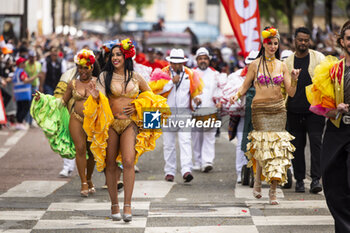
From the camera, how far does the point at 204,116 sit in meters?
12.5

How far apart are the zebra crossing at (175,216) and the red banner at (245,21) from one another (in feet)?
11.1

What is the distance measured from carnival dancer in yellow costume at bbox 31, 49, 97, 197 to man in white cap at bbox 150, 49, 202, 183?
4.74 ft

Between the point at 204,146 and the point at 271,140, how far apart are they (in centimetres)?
333

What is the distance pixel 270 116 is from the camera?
30.8 ft

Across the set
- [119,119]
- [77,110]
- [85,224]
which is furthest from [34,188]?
[119,119]

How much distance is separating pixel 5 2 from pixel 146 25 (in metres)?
50.4

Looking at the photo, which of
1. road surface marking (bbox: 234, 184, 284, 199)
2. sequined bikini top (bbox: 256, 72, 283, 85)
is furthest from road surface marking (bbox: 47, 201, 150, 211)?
sequined bikini top (bbox: 256, 72, 283, 85)

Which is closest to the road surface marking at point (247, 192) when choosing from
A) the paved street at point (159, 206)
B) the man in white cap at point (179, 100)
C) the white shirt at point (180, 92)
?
the paved street at point (159, 206)

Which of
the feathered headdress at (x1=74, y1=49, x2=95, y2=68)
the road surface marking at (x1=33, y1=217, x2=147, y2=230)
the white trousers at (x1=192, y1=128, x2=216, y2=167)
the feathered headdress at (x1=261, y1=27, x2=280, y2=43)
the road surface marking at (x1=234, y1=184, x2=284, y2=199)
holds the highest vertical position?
the feathered headdress at (x1=261, y1=27, x2=280, y2=43)

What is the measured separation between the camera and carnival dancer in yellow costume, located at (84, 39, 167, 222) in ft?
27.0

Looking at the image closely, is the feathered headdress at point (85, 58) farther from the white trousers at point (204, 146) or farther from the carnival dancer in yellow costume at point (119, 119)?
the white trousers at point (204, 146)

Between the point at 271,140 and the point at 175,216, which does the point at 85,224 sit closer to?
the point at 175,216

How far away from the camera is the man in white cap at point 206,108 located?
12.4m

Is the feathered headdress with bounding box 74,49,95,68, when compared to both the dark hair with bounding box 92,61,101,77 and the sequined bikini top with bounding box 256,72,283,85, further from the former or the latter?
the sequined bikini top with bounding box 256,72,283,85
